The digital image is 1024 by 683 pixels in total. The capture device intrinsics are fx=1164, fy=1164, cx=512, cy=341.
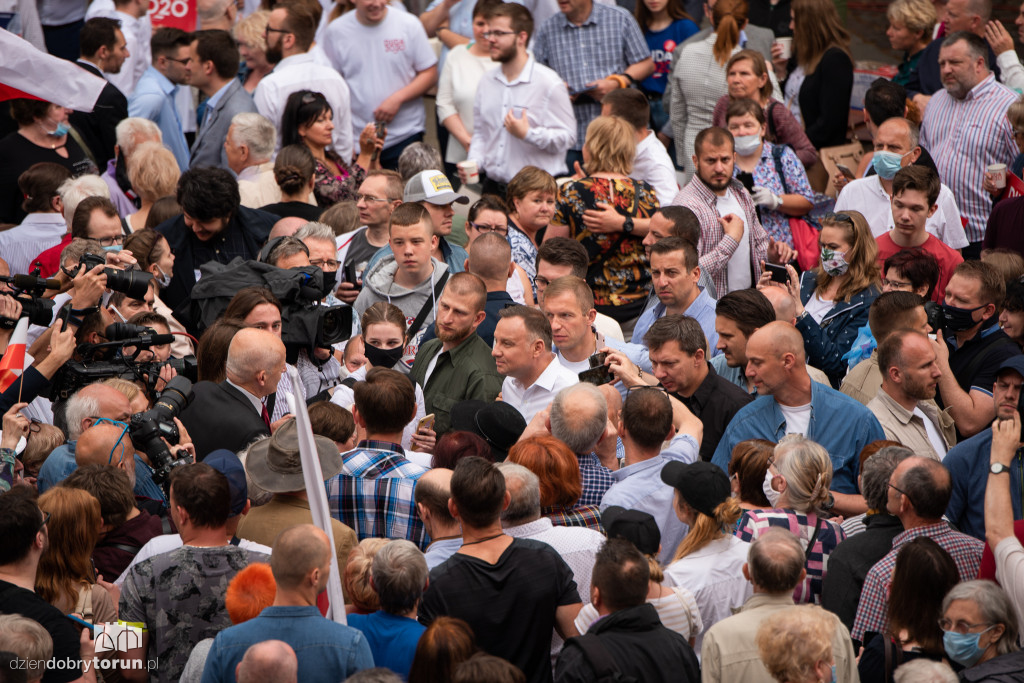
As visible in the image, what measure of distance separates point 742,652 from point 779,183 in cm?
539

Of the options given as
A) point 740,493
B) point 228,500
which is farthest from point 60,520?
point 740,493

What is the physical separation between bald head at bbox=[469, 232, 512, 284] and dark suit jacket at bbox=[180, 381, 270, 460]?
1.66 meters

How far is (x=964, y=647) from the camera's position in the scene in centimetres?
384

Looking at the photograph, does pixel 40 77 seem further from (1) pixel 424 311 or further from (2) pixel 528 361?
(2) pixel 528 361

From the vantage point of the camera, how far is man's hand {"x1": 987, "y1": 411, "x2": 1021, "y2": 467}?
457cm

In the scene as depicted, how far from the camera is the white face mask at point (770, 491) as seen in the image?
4539 millimetres

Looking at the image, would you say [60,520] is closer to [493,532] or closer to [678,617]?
[493,532]

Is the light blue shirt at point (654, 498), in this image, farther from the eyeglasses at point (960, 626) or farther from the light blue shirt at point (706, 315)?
the light blue shirt at point (706, 315)

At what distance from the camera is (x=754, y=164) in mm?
8484

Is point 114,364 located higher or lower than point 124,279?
lower

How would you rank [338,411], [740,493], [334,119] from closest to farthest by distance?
[740,493] < [338,411] < [334,119]

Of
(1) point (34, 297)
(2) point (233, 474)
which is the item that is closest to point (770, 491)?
(2) point (233, 474)

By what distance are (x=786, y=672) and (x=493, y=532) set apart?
112cm

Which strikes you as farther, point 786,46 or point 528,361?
point 786,46
